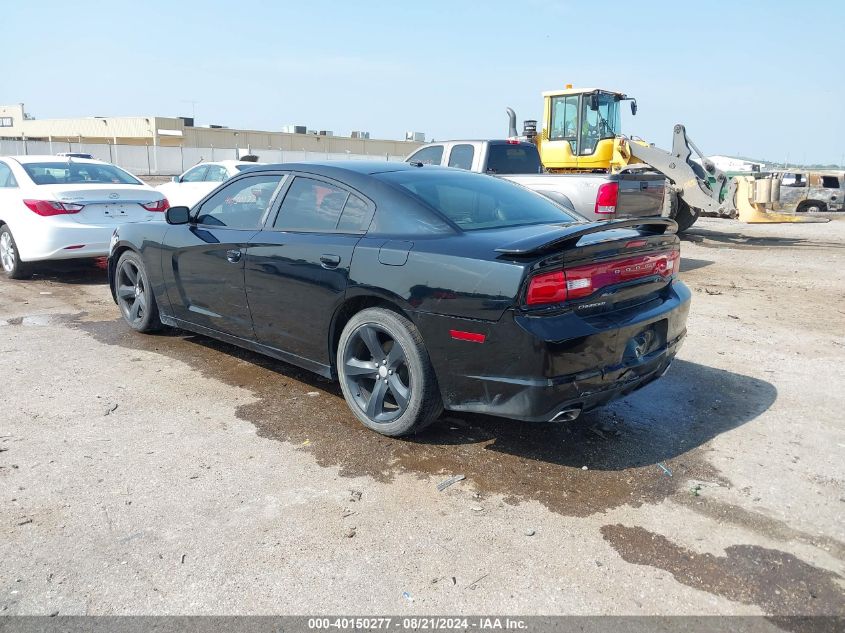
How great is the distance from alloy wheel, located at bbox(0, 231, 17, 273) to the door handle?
6.45 metres

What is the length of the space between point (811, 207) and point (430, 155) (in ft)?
62.3

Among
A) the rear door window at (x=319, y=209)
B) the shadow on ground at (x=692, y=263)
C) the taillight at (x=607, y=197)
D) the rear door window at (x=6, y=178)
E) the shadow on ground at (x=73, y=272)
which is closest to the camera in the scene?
the rear door window at (x=319, y=209)

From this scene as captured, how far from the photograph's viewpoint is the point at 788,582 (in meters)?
2.69

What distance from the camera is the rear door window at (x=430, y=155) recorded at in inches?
418

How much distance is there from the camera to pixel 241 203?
5.07 metres

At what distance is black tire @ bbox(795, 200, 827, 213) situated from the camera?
23828 mm

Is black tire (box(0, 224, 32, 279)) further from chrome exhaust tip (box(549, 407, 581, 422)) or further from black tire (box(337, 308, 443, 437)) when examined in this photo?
chrome exhaust tip (box(549, 407, 581, 422))

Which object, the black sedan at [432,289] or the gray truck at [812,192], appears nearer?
the black sedan at [432,289]

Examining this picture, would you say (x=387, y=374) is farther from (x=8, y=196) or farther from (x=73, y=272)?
(x=73, y=272)

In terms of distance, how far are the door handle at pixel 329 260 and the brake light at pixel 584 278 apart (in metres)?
1.31

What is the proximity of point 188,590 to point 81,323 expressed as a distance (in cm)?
487

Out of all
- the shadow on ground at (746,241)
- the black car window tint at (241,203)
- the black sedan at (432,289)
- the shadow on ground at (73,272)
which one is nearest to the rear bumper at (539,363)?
the black sedan at (432,289)

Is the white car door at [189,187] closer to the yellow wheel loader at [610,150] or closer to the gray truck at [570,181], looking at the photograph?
the gray truck at [570,181]

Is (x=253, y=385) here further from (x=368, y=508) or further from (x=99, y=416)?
(x=368, y=508)
